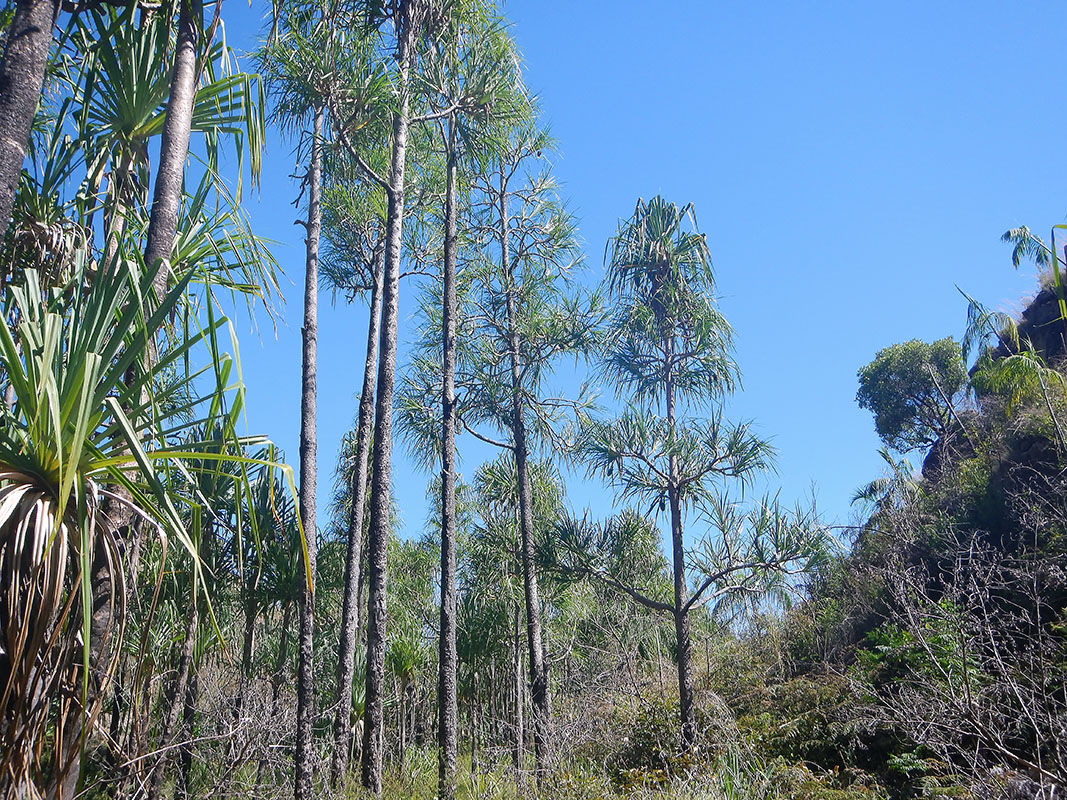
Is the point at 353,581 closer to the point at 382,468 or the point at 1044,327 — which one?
the point at 382,468

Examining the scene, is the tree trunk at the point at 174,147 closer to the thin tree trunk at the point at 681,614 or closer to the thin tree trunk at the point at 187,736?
Answer: the thin tree trunk at the point at 187,736

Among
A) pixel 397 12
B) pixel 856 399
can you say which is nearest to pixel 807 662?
pixel 397 12

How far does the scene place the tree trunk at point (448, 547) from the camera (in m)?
9.03

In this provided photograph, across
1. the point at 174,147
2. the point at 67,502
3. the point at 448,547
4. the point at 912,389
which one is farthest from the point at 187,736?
the point at 912,389

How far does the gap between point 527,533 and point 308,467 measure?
3670 mm

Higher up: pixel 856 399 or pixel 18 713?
pixel 856 399

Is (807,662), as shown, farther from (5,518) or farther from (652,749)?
(5,518)

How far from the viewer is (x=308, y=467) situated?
1050 centimetres

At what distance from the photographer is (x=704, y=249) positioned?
37.2 feet

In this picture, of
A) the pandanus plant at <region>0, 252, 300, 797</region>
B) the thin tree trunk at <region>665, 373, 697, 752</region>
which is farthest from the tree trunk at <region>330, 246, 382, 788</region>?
the pandanus plant at <region>0, 252, 300, 797</region>

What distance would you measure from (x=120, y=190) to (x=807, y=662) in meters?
13.7

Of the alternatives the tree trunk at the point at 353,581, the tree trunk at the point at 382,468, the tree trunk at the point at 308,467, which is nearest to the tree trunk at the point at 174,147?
the tree trunk at the point at 308,467

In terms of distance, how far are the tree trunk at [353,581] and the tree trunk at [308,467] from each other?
43cm

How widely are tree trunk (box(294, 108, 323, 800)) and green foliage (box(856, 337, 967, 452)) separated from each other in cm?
2662
